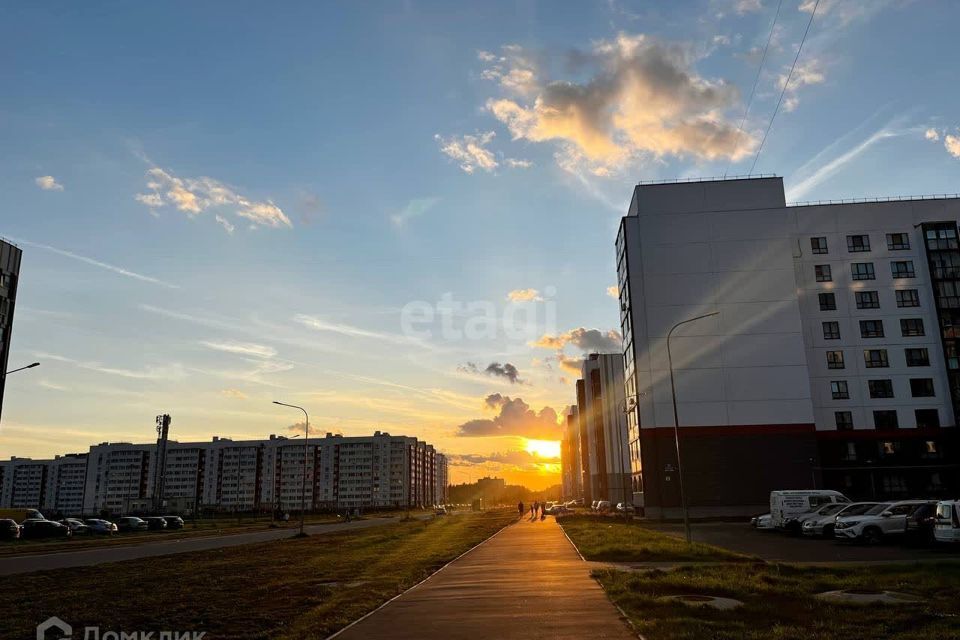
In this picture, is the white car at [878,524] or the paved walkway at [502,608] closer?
the paved walkway at [502,608]

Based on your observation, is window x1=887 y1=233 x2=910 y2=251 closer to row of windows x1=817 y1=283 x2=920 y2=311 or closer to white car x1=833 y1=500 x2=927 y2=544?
row of windows x1=817 y1=283 x2=920 y2=311

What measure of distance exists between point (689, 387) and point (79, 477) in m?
187

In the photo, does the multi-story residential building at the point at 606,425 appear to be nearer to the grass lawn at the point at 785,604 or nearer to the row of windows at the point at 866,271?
the row of windows at the point at 866,271

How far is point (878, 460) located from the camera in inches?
2512

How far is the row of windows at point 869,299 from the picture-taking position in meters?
66.8

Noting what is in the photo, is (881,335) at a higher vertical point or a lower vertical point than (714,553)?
higher

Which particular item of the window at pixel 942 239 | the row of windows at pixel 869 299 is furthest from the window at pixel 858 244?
the window at pixel 942 239

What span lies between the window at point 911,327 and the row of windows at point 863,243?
740 centimetres

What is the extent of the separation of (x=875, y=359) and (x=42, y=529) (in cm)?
7542

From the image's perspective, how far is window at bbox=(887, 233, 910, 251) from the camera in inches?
2677

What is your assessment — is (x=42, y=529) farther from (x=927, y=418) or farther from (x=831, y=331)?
(x=927, y=418)

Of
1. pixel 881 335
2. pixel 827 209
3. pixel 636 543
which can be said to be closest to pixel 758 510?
pixel 881 335

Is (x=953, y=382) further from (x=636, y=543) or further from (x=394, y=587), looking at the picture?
(x=394, y=587)

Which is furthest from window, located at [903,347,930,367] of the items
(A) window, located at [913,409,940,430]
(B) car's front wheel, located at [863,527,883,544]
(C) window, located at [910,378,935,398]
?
(B) car's front wheel, located at [863,527,883,544]
